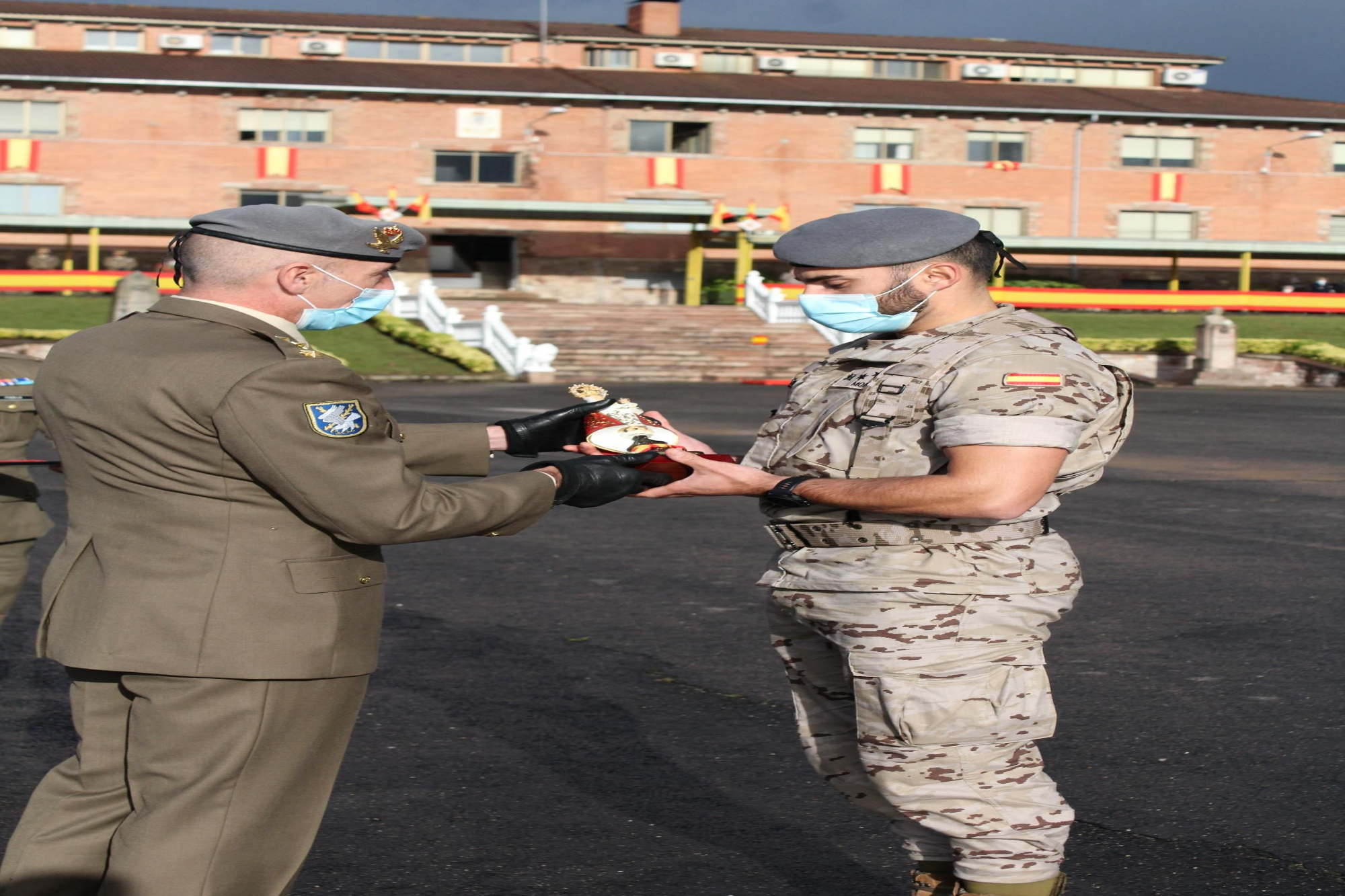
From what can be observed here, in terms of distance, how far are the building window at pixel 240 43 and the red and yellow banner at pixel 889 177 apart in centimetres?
2269

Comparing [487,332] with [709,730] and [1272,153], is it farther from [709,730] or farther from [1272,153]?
[1272,153]

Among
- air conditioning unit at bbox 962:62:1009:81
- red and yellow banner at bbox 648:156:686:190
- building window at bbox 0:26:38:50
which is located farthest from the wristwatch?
building window at bbox 0:26:38:50

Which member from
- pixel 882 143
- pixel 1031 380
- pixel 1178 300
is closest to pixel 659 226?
pixel 882 143

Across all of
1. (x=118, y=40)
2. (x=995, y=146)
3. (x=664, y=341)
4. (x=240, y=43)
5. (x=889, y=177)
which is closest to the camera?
(x=664, y=341)

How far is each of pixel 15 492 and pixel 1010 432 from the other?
3.91 m

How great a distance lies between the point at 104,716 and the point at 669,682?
326 cm

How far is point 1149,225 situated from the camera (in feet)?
162

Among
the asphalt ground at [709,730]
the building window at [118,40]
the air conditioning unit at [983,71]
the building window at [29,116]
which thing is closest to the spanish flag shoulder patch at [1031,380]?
the asphalt ground at [709,730]

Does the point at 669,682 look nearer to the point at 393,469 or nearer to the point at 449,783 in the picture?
the point at 449,783

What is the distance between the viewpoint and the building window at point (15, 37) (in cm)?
5053

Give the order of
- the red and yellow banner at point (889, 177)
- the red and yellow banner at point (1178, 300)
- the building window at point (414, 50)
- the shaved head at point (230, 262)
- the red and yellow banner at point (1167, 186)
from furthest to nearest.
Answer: the building window at point (414, 50), the red and yellow banner at point (1167, 186), the red and yellow banner at point (889, 177), the red and yellow banner at point (1178, 300), the shaved head at point (230, 262)

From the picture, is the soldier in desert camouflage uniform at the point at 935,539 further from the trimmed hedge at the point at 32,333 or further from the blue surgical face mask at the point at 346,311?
the trimmed hedge at the point at 32,333

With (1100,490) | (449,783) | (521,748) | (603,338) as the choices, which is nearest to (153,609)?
(449,783)

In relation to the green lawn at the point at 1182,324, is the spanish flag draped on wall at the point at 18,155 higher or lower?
higher
